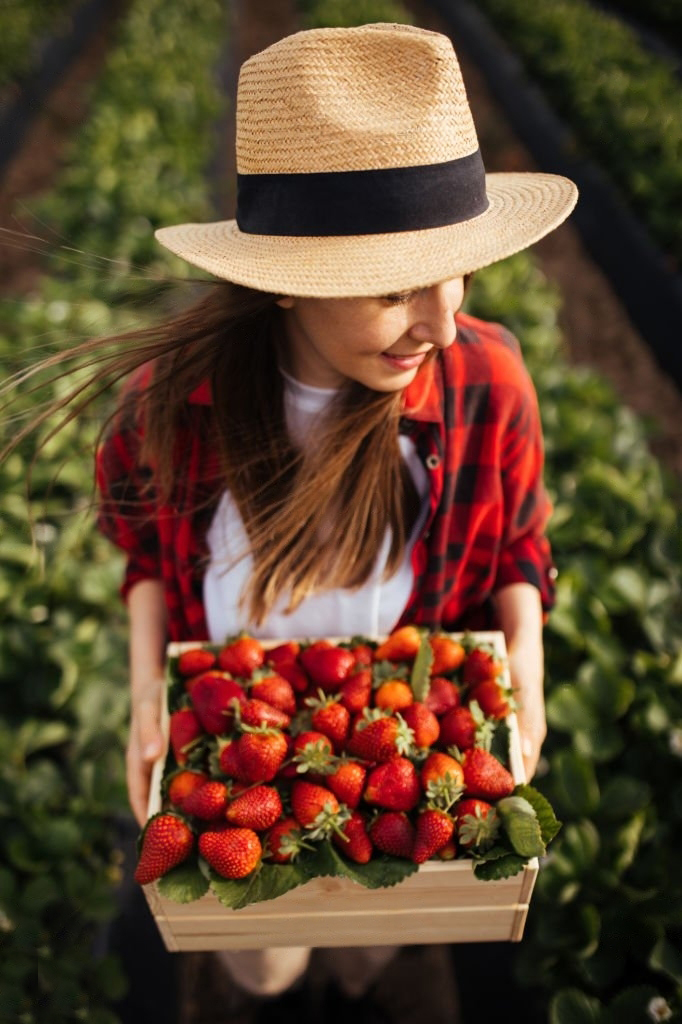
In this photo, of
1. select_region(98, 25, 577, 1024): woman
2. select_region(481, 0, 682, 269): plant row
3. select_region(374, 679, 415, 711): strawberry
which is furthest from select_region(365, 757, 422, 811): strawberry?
select_region(481, 0, 682, 269): plant row

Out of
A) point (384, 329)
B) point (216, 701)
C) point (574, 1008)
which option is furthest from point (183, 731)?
point (574, 1008)

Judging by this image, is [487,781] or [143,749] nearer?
[487,781]

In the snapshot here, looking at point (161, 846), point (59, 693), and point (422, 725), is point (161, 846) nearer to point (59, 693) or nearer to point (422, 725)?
point (422, 725)

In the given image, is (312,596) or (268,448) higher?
(268,448)

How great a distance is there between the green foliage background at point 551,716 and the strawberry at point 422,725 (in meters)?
0.68

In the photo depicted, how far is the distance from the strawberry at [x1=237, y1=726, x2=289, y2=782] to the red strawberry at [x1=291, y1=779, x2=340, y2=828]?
0.05 m

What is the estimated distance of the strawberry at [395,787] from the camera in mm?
1192

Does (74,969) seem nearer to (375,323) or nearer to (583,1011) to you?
(583,1011)

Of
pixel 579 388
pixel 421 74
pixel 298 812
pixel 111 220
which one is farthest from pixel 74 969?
pixel 111 220

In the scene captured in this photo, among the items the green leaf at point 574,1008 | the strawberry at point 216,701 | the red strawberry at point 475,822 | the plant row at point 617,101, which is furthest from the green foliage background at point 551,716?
the plant row at point 617,101

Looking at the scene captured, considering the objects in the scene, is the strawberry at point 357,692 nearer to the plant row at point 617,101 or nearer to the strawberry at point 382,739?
the strawberry at point 382,739

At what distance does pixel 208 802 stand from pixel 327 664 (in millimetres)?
289

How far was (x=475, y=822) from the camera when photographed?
115 centimetres

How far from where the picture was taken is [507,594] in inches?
66.4
